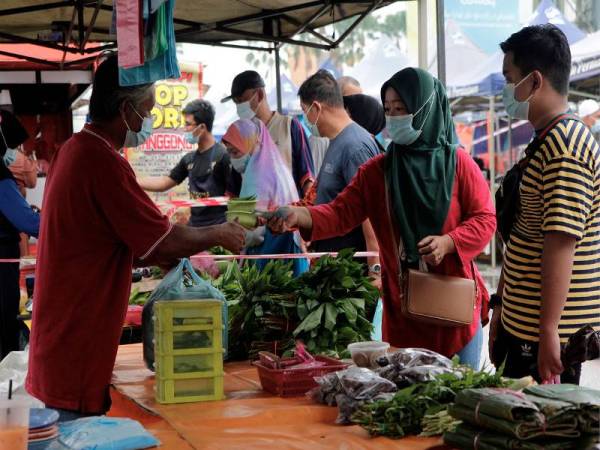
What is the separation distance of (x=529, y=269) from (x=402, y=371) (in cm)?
63

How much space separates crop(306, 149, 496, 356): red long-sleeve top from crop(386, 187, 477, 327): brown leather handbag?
11 centimetres

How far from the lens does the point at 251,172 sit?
548 centimetres

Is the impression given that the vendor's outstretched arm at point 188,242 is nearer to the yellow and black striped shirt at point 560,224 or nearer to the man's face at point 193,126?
the yellow and black striped shirt at point 560,224

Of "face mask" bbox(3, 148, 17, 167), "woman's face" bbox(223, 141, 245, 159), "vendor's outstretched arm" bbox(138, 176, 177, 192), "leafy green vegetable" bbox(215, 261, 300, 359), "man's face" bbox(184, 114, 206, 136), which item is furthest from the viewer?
"vendor's outstretched arm" bbox(138, 176, 177, 192)

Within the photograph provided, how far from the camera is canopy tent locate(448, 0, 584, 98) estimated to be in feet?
40.4

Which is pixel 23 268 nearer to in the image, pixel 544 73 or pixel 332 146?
pixel 332 146

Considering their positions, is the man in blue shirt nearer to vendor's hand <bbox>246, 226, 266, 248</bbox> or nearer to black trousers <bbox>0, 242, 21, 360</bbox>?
black trousers <bbox>0, 242, 21, 360</bbox>

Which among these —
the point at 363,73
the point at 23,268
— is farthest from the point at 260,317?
the point at 363,73

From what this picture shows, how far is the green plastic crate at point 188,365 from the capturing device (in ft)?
8.86

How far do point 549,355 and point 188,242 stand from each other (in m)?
1.27

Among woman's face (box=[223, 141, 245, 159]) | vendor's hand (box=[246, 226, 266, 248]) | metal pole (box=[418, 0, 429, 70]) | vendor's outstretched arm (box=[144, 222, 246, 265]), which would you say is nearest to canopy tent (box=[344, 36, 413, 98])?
metal pole (box=[418, 0, 429, 70])

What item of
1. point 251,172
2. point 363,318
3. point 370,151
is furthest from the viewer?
point 251,172

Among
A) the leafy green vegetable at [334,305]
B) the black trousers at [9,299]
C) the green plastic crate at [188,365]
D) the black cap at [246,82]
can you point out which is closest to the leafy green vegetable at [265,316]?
the leafy green vegetable at [334,305]

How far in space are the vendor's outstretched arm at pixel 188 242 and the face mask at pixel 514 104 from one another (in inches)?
43.4
